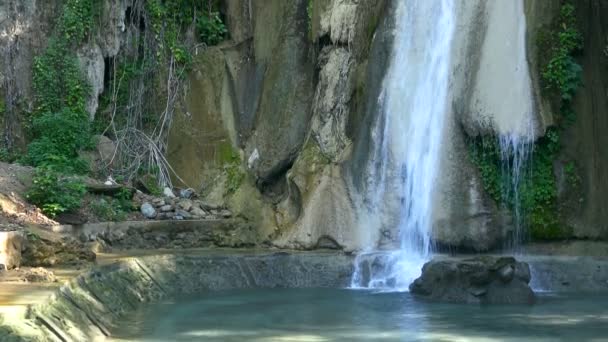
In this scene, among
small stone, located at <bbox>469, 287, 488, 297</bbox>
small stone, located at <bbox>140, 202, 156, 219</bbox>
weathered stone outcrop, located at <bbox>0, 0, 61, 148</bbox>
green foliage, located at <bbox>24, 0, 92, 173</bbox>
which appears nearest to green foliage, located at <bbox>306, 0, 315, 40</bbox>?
small stone, located at <bbox>140, 202, 156, 219</bbox>

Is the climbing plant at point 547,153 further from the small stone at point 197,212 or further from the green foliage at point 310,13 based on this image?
the small stone at point 197,212

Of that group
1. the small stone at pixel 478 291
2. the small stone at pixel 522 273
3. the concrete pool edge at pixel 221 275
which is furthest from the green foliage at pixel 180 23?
the small stone at pixel 522 273

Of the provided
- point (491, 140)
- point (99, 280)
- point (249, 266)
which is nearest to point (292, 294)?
point (249, 266)

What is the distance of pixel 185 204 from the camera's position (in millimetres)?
18359

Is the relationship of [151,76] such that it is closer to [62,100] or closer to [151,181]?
[62,100]

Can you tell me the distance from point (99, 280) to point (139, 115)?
8.24 m

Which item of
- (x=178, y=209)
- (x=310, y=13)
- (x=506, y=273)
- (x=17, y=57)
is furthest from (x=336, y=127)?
(x=17, y=57)

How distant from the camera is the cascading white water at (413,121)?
639 inches

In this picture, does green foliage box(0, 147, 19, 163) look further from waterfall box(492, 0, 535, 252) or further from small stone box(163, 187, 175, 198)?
waterfall box(492, 0, 535, 252)

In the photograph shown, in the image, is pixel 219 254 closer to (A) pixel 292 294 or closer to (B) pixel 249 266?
(B) pixel 249 266

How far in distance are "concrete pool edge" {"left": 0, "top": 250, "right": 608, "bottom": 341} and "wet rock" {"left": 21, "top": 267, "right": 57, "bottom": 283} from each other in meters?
0.26

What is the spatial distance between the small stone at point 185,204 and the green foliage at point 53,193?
2.16 m

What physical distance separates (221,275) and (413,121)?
442 centimetres

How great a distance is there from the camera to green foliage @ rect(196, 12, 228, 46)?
832 inches
